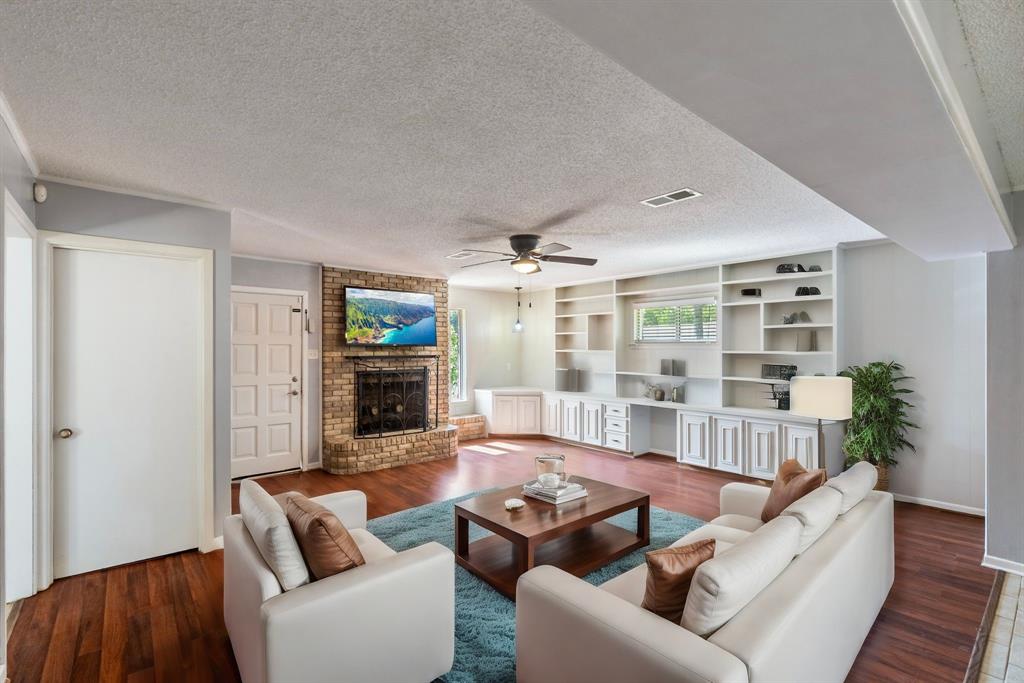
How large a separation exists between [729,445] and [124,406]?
561 centimetres

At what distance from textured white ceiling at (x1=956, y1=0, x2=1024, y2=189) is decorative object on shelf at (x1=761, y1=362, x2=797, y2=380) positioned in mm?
3031

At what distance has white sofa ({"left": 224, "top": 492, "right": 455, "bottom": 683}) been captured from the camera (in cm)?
173

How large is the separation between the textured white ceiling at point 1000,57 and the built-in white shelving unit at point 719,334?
256 centimetres

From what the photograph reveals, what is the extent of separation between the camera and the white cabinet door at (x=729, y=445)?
5406mm

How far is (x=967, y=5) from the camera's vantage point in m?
1.53

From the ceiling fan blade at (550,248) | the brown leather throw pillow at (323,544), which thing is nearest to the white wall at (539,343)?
the ceiling fan blade at (550,248)

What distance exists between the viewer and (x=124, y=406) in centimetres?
327

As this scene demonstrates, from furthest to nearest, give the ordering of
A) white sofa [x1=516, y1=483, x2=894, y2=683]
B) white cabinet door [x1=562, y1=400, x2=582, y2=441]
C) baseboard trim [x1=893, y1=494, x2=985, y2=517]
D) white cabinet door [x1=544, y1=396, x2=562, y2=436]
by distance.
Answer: white cabinet door [x1=544, y1=396, x2=562, y2=436]
white cabinet door [x1=562, y1=400, x2=582, y2=441]
baseboard trim [x1=893, y1=494, x2=985, y2=517]
white sofa [x1=516, y1=483, x2=894, y2=683]

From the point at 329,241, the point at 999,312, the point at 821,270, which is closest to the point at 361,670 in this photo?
the point at 329,241

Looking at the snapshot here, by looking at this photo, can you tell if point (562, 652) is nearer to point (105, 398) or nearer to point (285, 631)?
point (285, 631)

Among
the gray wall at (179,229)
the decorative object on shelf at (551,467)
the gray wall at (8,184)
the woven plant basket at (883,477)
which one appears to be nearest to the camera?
the gray wall at (8,184)

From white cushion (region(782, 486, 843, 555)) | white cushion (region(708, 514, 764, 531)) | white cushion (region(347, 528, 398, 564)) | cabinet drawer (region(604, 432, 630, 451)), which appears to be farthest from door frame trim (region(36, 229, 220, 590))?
cabinet drawer (region(604, 432, 630, 451))

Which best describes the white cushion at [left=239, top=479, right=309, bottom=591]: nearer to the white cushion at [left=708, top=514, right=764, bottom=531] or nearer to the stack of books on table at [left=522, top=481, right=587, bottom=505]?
the stack of books on table at [left=522, top=481, right=587, bottom=505]

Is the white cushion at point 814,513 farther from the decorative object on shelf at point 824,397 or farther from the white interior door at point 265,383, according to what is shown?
the white interior door at point 265,383
